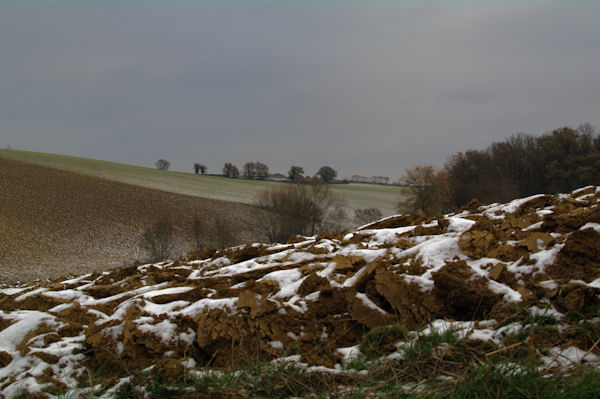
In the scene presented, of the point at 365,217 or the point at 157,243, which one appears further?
the point at 365,217

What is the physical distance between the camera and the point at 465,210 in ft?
25.3

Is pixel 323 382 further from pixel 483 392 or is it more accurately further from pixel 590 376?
pixel 590 376

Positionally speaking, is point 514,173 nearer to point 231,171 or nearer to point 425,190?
point 425,190

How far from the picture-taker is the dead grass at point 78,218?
38344 mm

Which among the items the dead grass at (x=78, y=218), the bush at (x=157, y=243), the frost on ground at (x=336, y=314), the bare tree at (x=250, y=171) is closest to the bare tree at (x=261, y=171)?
the bare tree at (x=250, y=171)

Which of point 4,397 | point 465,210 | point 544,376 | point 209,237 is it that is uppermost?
point 465,210

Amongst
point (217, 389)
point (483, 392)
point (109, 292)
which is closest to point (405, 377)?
point (483, 392)

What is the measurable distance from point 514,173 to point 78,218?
5769cm

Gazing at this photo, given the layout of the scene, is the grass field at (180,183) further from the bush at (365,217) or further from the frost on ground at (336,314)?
the frost on ground at (336,314)

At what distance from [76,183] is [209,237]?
2376cm

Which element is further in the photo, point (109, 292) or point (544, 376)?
point (109, 292)

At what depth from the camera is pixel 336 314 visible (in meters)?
3.36

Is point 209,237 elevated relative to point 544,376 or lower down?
lower down

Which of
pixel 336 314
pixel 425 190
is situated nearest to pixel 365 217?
pixel 425 190
